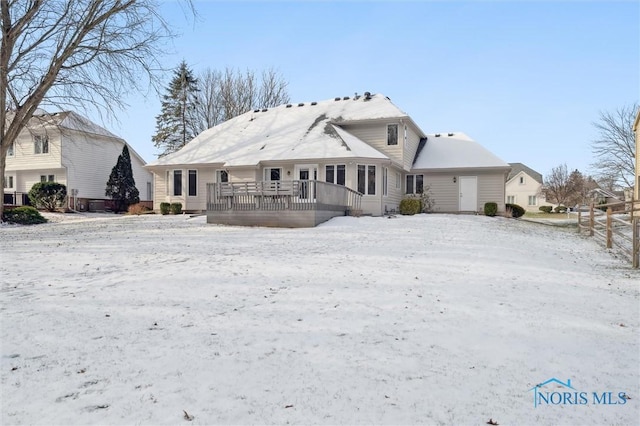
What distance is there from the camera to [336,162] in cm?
1900

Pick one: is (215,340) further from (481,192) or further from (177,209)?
(481,192)

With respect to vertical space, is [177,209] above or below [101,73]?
below

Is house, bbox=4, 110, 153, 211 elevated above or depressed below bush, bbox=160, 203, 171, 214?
above

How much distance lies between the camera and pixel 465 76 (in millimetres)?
18500

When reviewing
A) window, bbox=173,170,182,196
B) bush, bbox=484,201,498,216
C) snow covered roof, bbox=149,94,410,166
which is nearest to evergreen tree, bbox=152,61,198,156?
snow covered roof, bbox=149,94,410,166

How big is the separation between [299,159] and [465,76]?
852cm

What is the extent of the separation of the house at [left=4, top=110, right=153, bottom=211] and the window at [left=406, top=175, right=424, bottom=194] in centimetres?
2143

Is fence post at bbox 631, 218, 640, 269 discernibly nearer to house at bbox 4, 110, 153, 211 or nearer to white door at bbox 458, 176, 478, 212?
white door at bbox 458, 176, 478, 212

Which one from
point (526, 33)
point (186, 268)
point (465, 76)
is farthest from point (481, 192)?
point (186, 268)

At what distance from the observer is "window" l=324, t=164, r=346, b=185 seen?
1930 cm

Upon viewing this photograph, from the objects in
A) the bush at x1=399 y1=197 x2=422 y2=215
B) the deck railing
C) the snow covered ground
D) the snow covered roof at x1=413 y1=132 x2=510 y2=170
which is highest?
the snow covered roof at x1=413 y1=132 x2=510 y2=170

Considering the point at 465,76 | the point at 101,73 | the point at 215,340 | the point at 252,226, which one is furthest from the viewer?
the point at 465,76

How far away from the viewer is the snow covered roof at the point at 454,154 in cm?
2230

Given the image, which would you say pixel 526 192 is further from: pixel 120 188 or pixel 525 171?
pixel 120 188
